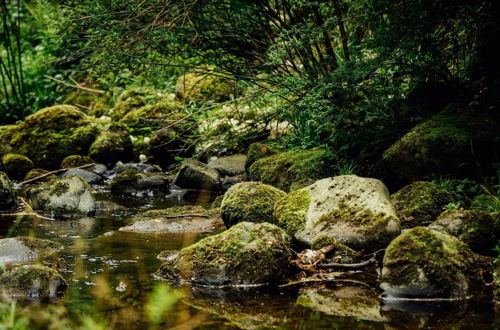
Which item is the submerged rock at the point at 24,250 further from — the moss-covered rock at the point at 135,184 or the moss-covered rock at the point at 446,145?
the moss-covered rock at the point at 135,184

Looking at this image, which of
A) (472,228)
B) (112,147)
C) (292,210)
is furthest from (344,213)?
(112,147)

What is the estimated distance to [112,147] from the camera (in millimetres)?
10727

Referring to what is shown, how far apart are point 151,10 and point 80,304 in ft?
11.9

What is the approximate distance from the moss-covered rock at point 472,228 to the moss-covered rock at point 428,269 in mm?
441

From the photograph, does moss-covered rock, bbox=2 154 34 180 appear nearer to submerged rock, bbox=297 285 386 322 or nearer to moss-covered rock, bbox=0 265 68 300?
moss-covered rock, bbox=0 265 68 300

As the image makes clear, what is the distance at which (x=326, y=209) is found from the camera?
15.5 feet

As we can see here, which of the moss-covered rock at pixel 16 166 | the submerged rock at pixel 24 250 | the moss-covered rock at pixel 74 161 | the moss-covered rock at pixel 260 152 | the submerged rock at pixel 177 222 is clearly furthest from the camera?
the moss-covered rock at pixel 74 161

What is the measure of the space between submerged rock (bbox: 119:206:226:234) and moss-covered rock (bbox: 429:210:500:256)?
2.41 m

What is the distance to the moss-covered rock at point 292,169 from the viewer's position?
6.64 metres

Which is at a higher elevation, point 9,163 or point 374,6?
point 374,6

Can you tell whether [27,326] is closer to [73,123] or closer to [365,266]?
[365,266]

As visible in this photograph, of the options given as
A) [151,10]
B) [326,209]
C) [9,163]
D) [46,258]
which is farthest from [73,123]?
[326,209]

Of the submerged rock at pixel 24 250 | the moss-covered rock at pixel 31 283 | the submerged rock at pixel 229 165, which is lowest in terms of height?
the submerged rock at pixel 229 165

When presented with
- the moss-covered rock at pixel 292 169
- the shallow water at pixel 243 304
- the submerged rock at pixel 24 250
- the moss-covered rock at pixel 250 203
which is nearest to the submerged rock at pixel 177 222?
the moss-covered rock at pixel 250 203
